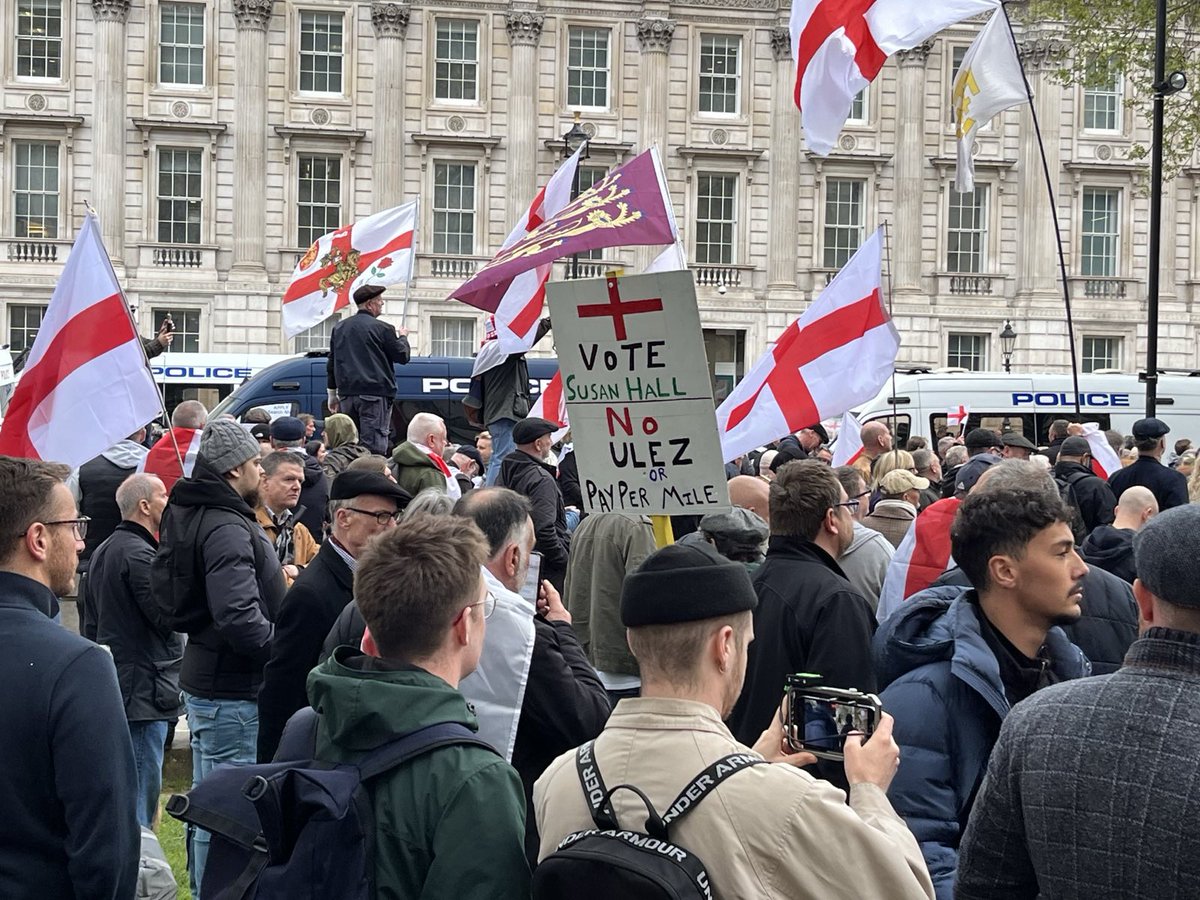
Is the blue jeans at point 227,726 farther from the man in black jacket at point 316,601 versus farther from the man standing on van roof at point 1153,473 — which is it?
the man standing on van roof at point 1153,473

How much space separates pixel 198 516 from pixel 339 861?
3481mm

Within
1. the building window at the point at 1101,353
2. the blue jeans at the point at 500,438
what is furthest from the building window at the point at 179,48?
the blue jeans at the point at 500,438

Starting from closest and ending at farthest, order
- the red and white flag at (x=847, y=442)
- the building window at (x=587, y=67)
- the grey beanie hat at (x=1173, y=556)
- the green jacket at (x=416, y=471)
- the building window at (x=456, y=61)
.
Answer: the grey beanie hat at (x=1173, y=556), the green jacket at (x=416, y=471), the red and white flag at (x=847, y=442), the building window at (x=456, y=61), the building window at (x=587, y=67)

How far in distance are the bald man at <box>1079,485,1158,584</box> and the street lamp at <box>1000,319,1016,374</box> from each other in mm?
30134

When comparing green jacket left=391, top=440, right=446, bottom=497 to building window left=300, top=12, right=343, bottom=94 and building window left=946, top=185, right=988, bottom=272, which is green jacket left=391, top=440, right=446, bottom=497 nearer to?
building window left=300, top=12, right=343, bottom=94

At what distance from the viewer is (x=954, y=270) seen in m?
40.9

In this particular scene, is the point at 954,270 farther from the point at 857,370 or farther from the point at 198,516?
the point at 198,516

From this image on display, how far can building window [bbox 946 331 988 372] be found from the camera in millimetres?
40875

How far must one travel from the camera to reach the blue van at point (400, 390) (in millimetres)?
25891

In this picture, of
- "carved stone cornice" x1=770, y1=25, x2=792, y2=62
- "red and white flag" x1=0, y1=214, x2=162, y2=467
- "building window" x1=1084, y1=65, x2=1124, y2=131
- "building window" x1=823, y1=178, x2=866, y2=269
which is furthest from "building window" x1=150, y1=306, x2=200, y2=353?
"red and white flag" x1=0, y1=214, x2=162, y2=467

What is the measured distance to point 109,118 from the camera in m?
36.7

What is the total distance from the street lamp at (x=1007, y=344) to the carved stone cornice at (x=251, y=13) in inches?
783

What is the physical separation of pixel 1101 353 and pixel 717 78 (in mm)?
13145

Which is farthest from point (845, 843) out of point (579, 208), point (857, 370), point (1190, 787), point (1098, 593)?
point (857, 370)
